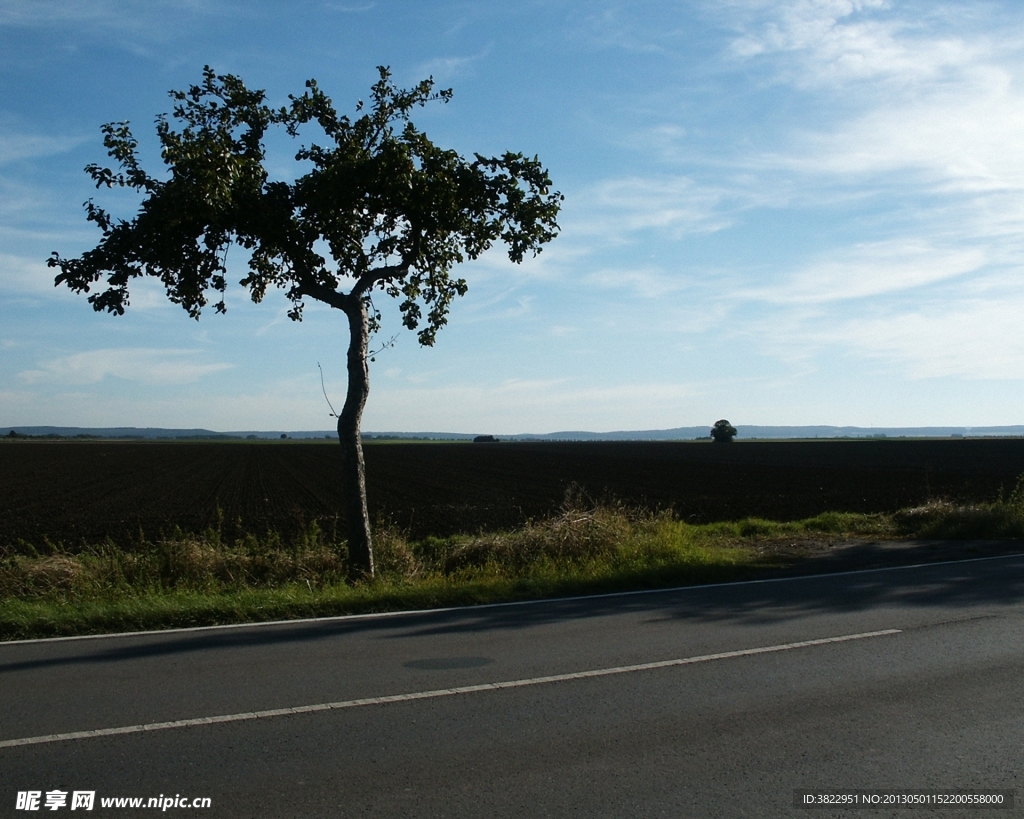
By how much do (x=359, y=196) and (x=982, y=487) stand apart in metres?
31.2

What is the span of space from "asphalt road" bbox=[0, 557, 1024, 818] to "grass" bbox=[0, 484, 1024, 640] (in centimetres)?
82

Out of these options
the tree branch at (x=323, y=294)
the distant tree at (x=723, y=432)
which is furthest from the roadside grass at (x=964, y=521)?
the distant tree at (x=723, y=432)

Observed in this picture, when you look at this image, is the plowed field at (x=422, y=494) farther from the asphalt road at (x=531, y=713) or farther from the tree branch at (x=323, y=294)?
the asphalt road at (x=531, y=713)

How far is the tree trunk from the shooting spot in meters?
12.2

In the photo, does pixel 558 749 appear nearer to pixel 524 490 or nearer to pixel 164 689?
pixel 164 689

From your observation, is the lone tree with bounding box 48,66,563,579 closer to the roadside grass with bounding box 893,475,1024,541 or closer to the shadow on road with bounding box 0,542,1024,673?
the shadow on road with bounding box 0,542,1024,673

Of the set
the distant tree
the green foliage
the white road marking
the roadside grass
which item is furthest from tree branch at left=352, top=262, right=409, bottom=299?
the distant tree

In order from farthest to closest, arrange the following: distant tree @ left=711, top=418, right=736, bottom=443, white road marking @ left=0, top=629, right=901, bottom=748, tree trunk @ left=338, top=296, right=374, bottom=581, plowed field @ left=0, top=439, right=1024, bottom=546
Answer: distant tree @ left=711, top=418, right=736, bottom=443, plowed field @ left=0, top=439, right=1024, bottom=546, tree trunk @ left=338, top=296, right=374, bottom=581, white road marking @ left=0, top=629, right=901, bottom=748

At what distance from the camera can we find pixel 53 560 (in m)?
11.3

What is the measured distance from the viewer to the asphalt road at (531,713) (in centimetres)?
458

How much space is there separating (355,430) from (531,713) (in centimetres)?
729

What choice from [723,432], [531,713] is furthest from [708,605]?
[723,432]

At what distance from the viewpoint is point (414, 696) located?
6191 mm

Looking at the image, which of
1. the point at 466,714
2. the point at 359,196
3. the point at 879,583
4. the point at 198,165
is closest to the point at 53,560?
the point at 198,165
